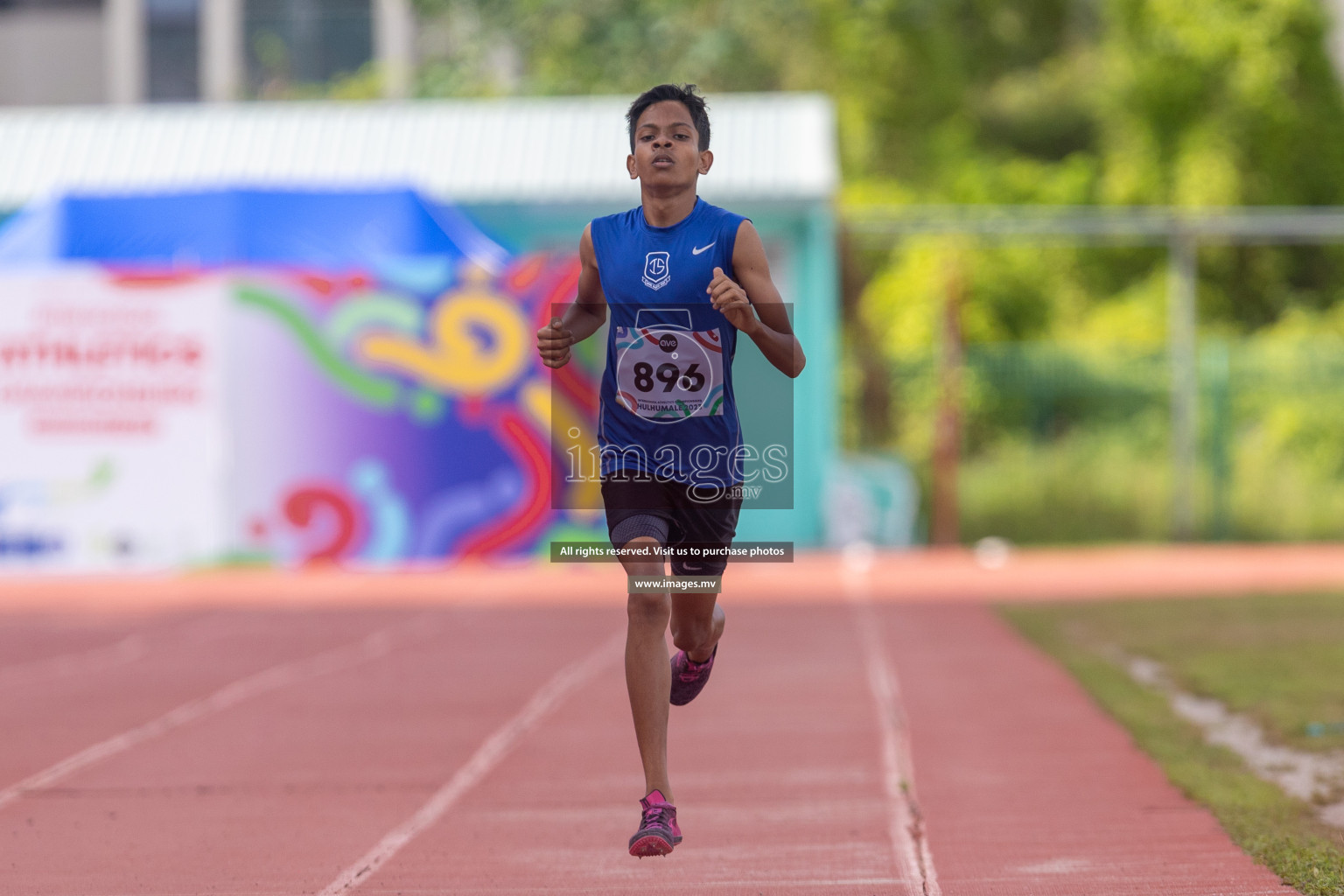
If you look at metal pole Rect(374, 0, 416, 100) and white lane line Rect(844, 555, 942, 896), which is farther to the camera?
metal pole Rect(374, 0, 416, 100)

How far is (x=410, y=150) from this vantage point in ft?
63.0

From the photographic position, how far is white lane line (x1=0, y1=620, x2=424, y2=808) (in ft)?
22.5

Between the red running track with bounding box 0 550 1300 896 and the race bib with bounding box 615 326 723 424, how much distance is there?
1.37 meters

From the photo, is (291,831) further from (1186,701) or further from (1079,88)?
(1079,88)

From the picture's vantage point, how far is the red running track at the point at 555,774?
5.15 meters

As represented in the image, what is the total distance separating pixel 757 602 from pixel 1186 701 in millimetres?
5585

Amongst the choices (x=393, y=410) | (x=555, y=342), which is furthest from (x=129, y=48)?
(x=555, y=342)

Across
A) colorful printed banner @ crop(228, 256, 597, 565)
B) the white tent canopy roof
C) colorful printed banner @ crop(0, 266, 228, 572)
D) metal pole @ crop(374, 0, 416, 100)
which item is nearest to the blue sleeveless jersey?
colorful printed banner @ crop(228, 256, 597, 565)

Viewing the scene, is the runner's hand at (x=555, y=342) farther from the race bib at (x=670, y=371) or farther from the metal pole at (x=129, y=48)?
the metal pole at (x=129, y=48)

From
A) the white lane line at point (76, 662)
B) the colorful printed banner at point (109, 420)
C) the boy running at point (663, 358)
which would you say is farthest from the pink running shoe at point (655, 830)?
the colorful printed banner at point (109, 420)

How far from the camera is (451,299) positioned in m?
16.8

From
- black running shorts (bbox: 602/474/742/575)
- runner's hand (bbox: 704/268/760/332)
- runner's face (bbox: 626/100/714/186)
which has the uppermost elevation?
runner's face (bbox: 626/100/714/186)

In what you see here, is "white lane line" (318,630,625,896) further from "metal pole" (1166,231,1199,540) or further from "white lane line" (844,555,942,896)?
"metal pole" (1166,231,1199,540)

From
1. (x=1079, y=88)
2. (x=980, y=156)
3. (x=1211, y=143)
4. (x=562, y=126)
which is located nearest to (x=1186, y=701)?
(x=562, y=126)
